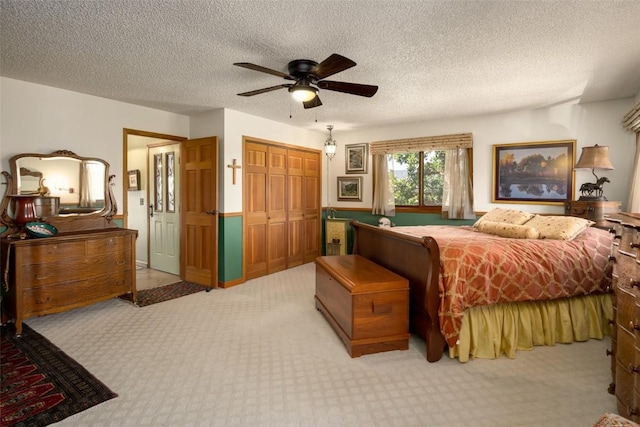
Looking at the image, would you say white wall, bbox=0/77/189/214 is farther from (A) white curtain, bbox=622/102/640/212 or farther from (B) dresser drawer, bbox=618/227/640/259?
(A) white curtain, bbox=622/102/640/212

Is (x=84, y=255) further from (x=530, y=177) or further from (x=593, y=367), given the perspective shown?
(x=530, y=177)

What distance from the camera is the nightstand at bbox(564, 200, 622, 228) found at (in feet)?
11.4

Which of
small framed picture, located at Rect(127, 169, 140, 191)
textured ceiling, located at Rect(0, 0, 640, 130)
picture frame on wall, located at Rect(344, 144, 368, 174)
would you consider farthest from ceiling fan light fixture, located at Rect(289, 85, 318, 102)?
small framed picture, located at Rect(127, 169, 140, 191)

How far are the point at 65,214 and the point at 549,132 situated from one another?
6100 millimetres

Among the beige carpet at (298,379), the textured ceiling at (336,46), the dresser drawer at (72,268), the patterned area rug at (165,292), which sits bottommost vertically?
the beige carpet at (298,379)

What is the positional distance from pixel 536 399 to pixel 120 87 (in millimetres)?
4569

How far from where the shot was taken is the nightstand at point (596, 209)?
136 inches

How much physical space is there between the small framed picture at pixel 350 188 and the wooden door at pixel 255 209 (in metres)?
1.67

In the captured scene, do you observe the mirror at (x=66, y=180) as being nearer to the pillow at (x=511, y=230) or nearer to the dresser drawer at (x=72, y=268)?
the dresser drawer at (x=72, y=268)

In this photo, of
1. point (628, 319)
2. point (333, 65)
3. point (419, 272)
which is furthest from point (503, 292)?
point (333, 65)

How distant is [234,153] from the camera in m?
4.40

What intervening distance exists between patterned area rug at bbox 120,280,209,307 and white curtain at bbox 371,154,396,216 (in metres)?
3.12

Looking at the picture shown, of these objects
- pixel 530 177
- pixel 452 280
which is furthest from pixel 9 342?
pixel 530 177

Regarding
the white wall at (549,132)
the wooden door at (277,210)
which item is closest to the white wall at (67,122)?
the wooden door at (277,210)
